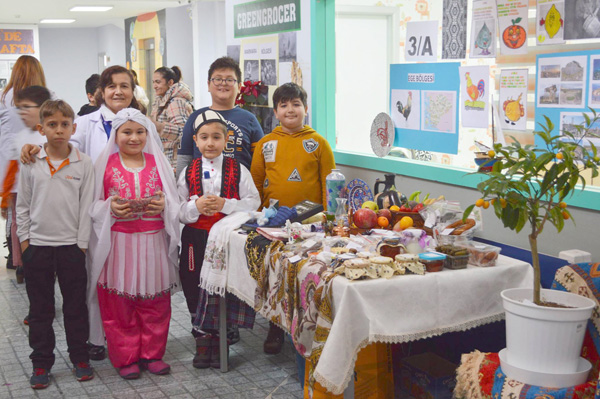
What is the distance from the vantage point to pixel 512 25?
10.8 ft

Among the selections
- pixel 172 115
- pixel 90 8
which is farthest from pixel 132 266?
pixel 90 8

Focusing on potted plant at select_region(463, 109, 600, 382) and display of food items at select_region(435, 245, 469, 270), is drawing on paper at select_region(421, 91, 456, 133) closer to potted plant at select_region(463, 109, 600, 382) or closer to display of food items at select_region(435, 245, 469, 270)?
display of food items at select_region(435, 245, 469, 270)

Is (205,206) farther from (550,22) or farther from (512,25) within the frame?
(550,22)

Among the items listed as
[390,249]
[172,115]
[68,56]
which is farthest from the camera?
[68,56]

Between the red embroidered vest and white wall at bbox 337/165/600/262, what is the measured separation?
0.93 meters

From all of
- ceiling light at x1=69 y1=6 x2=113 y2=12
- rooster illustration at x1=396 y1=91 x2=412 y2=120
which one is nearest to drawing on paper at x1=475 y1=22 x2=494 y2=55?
rooster illustration at x1=396 y1=91 x2=412 y2=120

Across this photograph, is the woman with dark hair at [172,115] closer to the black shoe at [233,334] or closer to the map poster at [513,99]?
the black shoe at [233,334]

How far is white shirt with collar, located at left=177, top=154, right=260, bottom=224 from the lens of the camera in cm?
376

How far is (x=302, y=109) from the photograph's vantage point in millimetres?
4035

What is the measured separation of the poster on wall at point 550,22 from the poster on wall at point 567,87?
0.23ft

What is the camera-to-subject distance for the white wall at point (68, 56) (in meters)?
18.8

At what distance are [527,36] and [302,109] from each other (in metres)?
1.32

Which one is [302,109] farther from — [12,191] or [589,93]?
[12,191]

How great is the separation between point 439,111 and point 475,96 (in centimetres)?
31
